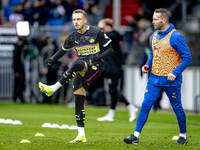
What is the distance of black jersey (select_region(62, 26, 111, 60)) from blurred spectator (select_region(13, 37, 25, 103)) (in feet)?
33.9

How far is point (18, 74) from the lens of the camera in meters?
17.5

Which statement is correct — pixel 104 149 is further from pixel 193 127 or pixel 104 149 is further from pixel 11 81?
pixel 11 81

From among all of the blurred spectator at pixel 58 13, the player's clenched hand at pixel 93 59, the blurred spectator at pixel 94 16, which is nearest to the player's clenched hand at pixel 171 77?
the player's clenched hand at pixel 93 59

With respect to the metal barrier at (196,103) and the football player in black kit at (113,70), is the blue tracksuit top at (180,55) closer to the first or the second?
the football player in black kit at (113,70)

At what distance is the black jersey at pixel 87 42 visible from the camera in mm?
7051

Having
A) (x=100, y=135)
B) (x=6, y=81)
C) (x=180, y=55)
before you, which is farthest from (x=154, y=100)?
(x=6, y=81)

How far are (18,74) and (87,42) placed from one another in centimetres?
1085

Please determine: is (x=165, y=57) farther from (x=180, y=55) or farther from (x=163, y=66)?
(x=180, y=55)

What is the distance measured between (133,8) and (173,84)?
50.6 ft

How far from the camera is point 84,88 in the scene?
710 cm

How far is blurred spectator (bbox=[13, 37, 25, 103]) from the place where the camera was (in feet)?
56.6

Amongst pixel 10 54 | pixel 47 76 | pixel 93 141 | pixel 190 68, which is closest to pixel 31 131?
pixel 93 141

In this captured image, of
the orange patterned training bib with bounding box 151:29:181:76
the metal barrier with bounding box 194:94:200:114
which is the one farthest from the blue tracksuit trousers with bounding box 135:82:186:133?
the metal barrier with bounding box 194:94:200:114

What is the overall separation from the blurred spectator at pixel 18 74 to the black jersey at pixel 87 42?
10334 mm
